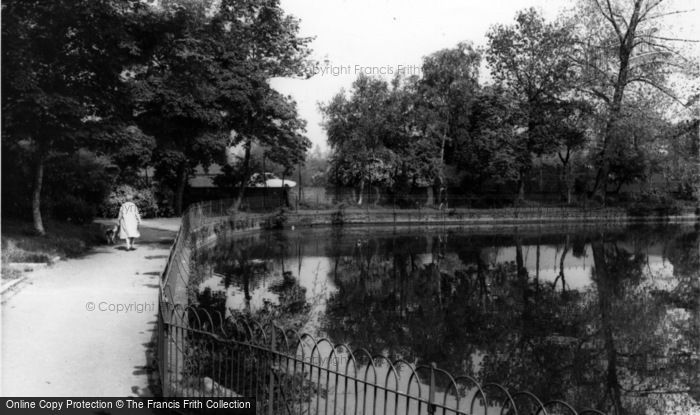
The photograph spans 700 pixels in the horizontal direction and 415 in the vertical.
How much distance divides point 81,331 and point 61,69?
9212 mm

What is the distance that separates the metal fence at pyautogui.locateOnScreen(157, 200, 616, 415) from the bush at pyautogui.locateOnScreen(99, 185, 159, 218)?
12.7 m

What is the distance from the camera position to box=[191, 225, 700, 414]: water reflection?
9562 mm

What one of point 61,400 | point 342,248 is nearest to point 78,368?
point 61,400

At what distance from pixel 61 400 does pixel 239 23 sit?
25971mm

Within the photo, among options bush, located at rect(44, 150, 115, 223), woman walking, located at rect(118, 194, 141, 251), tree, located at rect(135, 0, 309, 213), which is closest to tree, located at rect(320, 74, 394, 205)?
tree, located at rect(135, 0, 309, 213)

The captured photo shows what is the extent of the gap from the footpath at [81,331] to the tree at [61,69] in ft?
11.4

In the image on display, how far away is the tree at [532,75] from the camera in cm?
4034

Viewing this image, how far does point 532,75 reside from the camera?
41594mm

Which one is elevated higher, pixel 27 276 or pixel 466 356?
pixel 27 276

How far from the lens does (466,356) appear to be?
10.3 m

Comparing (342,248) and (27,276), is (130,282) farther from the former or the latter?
(342,248)

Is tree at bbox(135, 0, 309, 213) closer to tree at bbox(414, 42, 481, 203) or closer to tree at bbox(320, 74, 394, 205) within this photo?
tree at bbox(320, 74, 394, 205)

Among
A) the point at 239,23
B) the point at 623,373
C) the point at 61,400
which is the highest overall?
the point at 239,23

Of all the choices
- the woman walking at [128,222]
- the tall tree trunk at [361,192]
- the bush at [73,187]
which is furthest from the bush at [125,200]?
the tall tree trunk at [361,192]
